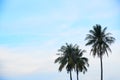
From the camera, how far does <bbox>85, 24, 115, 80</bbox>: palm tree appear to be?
80188mm

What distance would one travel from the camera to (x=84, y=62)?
91625 mm

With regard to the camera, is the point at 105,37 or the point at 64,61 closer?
the point at 105,37

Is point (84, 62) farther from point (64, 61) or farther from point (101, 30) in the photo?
point (101, 30)

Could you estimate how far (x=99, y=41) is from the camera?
265ft

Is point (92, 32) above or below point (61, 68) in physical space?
above

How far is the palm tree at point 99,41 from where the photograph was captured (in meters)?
80.2

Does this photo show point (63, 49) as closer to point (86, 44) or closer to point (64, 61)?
point (64, 61)

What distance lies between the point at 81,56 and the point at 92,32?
38.3ft

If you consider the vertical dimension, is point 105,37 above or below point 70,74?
above

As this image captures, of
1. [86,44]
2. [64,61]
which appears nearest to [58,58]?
[64,61]

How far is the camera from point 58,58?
90688mm

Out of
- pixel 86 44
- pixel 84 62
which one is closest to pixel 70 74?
pixel 84 62

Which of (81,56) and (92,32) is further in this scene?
(81,56)

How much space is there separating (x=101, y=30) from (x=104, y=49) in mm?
4509
